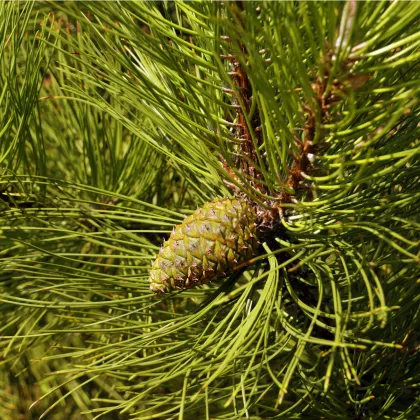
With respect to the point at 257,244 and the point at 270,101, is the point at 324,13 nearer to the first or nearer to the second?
the point at 270,101

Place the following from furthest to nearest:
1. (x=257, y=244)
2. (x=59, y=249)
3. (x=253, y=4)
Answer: (x=59, y=249)
(x=257, y=244)
(x=253, y=4)

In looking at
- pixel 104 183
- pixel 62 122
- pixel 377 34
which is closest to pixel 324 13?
pixel 377 34

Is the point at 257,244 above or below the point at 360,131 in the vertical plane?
below

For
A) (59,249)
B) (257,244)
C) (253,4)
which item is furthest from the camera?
(59,249)

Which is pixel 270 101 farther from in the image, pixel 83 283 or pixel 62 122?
pixel 62 122

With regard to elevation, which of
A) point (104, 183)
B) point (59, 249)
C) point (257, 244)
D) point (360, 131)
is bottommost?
point (59, 249)

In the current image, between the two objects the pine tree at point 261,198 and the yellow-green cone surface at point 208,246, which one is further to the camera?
the yellow-green cone surface at point 208,246

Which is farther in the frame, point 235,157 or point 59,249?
point 59,249

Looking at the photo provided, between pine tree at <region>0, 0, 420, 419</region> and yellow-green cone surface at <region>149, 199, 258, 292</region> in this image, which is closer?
pine tree at <region>0, 0, 420, 419</region>
